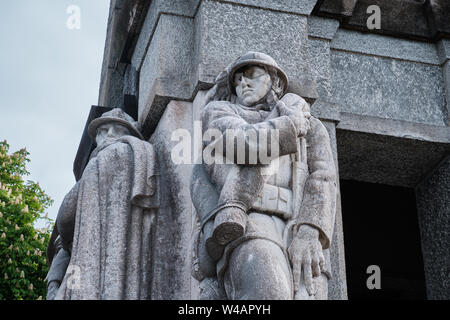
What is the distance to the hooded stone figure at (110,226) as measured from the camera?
6.23 meters

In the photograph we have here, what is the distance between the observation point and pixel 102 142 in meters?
7.25

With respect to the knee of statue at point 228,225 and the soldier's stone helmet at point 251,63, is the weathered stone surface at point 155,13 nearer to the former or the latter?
the soldier's stone helmet at point 251,63

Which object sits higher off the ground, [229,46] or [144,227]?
[229,46]

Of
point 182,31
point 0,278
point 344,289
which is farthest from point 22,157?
point 344,289

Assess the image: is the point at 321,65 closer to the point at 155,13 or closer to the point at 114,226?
the point at 155,13

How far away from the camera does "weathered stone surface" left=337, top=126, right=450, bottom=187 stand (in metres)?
7.66

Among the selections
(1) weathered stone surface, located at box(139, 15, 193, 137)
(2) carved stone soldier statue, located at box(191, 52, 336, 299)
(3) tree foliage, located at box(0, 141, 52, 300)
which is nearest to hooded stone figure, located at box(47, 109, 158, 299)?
(1) weathered stone surface, located at box(139, 15, 193, 137)

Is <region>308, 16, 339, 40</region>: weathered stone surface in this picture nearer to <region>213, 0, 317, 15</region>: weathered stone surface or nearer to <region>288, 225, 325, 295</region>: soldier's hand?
<region>213, 0, 317, 15</region>: weathered stone surface

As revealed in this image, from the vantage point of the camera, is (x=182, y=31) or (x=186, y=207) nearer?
(x=186, y=207)

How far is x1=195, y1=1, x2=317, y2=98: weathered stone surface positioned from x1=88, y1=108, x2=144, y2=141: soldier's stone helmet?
0.78 meters

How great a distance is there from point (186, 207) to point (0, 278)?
28.7 feet

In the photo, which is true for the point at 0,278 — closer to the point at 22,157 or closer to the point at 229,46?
the point at 22,157

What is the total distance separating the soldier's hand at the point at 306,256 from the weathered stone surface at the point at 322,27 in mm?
2606

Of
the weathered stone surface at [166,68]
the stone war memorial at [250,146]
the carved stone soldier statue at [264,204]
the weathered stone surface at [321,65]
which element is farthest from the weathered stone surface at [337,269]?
the weathered stone surface at [166,68]
